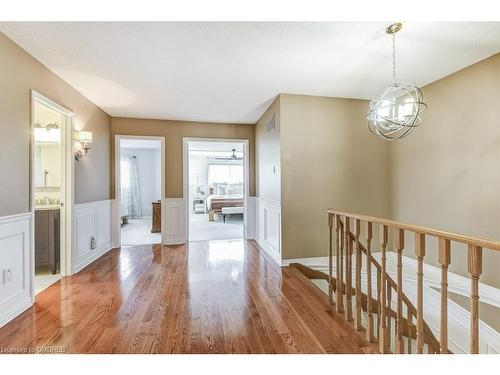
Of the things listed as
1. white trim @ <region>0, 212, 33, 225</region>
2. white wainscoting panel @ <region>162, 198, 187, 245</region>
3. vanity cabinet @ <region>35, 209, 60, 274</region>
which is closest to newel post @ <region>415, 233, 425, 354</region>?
white trim @ <region>0, 212, 33, 225</region>

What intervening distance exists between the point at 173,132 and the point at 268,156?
6.42ft

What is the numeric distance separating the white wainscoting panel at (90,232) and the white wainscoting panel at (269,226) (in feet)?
8.71

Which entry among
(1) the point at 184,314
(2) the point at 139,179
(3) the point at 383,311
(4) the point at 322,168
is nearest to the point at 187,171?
(4) the point at 322,168

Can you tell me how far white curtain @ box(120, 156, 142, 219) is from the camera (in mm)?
7938

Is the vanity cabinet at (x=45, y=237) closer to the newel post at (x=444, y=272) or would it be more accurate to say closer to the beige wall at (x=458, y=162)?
the newel post at (x=444, y=272)

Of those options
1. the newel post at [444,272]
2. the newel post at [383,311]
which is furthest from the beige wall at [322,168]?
the newel post at [444,272]

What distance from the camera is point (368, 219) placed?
1.75 meters

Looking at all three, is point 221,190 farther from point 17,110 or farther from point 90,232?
point 17,110

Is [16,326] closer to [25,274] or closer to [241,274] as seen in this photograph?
[25,274]

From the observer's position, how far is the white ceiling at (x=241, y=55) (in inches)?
75.1

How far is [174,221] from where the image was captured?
14.9ft

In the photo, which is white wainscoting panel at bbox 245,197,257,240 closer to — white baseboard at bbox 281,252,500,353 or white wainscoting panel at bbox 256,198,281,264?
white wainscoting panel at bbox 256,198,281,264

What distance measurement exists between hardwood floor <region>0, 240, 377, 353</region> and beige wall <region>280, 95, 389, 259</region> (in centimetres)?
70
